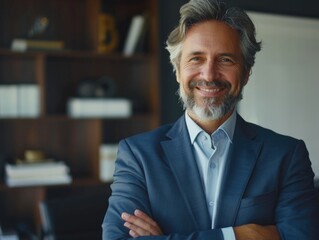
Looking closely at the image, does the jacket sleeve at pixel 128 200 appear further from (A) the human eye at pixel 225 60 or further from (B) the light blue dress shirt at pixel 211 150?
(A) the human eye at pixel 225 60

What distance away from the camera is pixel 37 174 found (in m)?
3.22

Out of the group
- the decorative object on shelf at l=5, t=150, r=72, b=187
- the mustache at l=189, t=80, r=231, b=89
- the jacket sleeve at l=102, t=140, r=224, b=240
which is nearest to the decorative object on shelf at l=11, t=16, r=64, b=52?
the decorative object on shelf at l=5, t=150, r=72, b=187

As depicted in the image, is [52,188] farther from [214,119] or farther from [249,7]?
[214,119]

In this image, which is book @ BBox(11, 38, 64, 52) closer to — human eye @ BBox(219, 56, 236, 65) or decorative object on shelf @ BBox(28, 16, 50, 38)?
decorative object on shelf @ BBox(28, 16, 50, 38)

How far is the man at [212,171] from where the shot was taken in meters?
1.40

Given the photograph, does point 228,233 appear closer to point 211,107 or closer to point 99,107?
point 211,107

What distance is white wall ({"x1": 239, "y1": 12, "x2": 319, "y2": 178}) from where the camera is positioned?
2971 millimetres

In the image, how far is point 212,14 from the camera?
1.39 metres

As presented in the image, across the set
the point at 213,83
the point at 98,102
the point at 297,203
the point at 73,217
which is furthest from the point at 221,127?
the point at 98,102

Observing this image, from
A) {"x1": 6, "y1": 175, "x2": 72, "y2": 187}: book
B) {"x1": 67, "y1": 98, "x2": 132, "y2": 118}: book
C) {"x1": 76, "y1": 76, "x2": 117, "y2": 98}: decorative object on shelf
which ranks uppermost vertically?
{"x1": 76, "y1": 76, "x2": 117, "y2": 98}: decorative object on shelf

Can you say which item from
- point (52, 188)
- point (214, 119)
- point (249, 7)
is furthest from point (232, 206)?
point (52, 188)

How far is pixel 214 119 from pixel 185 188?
21cm

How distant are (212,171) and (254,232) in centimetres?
21

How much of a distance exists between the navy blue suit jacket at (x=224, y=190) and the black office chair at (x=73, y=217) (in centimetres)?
60
